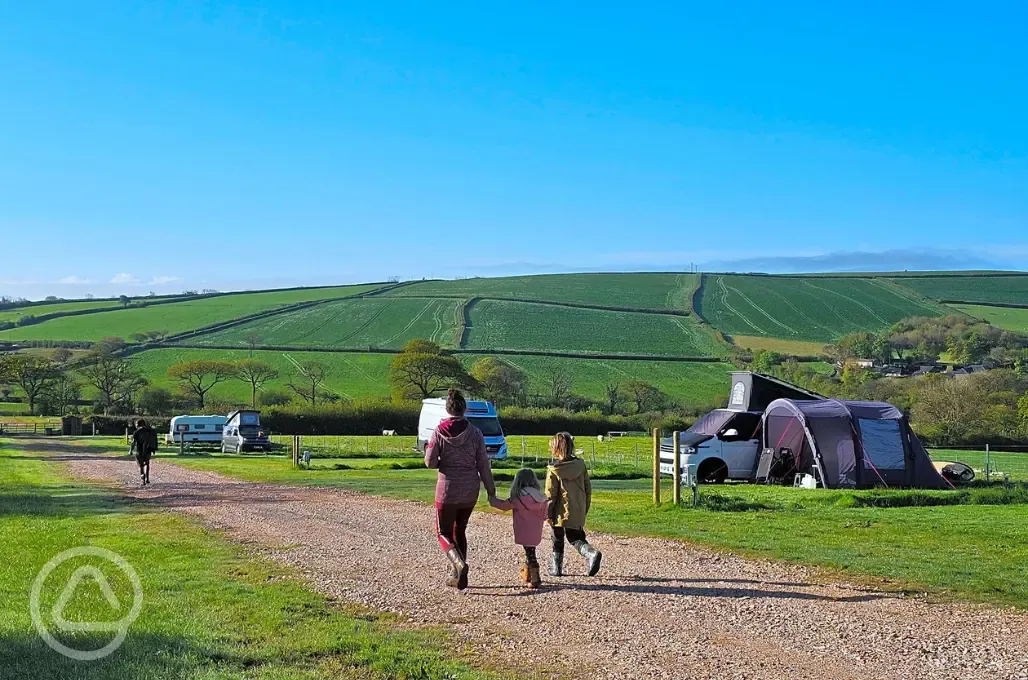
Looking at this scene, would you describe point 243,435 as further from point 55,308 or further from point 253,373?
point 55,308

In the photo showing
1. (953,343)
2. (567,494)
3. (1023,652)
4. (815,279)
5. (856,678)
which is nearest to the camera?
(856,678)

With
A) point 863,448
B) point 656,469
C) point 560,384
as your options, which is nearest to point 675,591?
point 656,469

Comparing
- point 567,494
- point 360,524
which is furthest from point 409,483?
point 567,494

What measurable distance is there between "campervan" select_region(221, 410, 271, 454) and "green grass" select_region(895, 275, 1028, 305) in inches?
3529

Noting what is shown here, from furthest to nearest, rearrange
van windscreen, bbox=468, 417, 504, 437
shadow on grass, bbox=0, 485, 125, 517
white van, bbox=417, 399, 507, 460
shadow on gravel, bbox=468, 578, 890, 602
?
van windscreen, bbox=468, 417, 504, 437, white van, bbox=417, 399, 507, 460, shadow on grass, bbox=0, 485, 125, 517, shadow on gravel, bbox=468, 578, 890, 602

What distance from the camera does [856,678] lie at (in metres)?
6.24

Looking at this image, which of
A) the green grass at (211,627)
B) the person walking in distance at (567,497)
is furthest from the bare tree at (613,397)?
the person walking in distance at (567,497)

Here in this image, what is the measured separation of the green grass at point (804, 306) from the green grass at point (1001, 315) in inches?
138

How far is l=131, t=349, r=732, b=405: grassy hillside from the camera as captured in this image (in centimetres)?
8344

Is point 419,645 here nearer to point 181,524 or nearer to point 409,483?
point 181,524

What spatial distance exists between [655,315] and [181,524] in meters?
96.5

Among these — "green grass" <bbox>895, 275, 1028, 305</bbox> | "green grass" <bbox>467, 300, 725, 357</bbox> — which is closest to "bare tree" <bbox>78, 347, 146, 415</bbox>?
"green grass" <bbox>467, 300, 725, 357</bbox>

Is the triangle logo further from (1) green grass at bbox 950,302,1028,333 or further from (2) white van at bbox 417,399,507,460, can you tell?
Answer: (1) green grass at bbox 950,302,1028,333

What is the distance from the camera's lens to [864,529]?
45.6 ft
